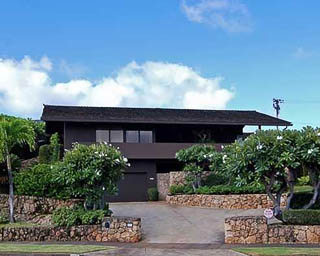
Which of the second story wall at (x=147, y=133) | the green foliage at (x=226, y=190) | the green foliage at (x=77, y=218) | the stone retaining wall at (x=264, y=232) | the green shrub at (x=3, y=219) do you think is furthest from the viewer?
the second story wall at (x=147, y=133)

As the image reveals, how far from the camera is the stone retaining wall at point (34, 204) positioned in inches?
875

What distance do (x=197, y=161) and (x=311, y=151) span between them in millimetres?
12237

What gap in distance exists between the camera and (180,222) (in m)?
21.2

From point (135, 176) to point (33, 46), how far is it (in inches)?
520

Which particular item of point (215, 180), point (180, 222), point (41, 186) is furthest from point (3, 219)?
point (215, 180)

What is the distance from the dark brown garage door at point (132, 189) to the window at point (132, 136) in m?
2.96

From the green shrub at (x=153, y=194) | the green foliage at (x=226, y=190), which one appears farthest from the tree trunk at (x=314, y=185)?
the green shrub at (x=153, y=194)

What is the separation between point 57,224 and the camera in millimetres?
17969

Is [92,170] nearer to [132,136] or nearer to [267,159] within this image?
[267,159]

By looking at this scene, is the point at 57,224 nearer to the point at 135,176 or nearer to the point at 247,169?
the point at 247,169

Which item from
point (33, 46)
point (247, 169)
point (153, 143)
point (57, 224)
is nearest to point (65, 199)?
point (57, 224)

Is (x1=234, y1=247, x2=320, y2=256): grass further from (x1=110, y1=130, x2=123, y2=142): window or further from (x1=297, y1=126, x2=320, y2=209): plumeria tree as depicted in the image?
(x1=110, y1=130, x2=123, y2=142): window

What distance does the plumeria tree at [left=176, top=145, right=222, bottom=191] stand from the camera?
→ 2880 cm

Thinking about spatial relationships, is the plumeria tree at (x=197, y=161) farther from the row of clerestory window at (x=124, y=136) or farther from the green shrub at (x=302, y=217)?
the green shrub at (x=302, y=217)
